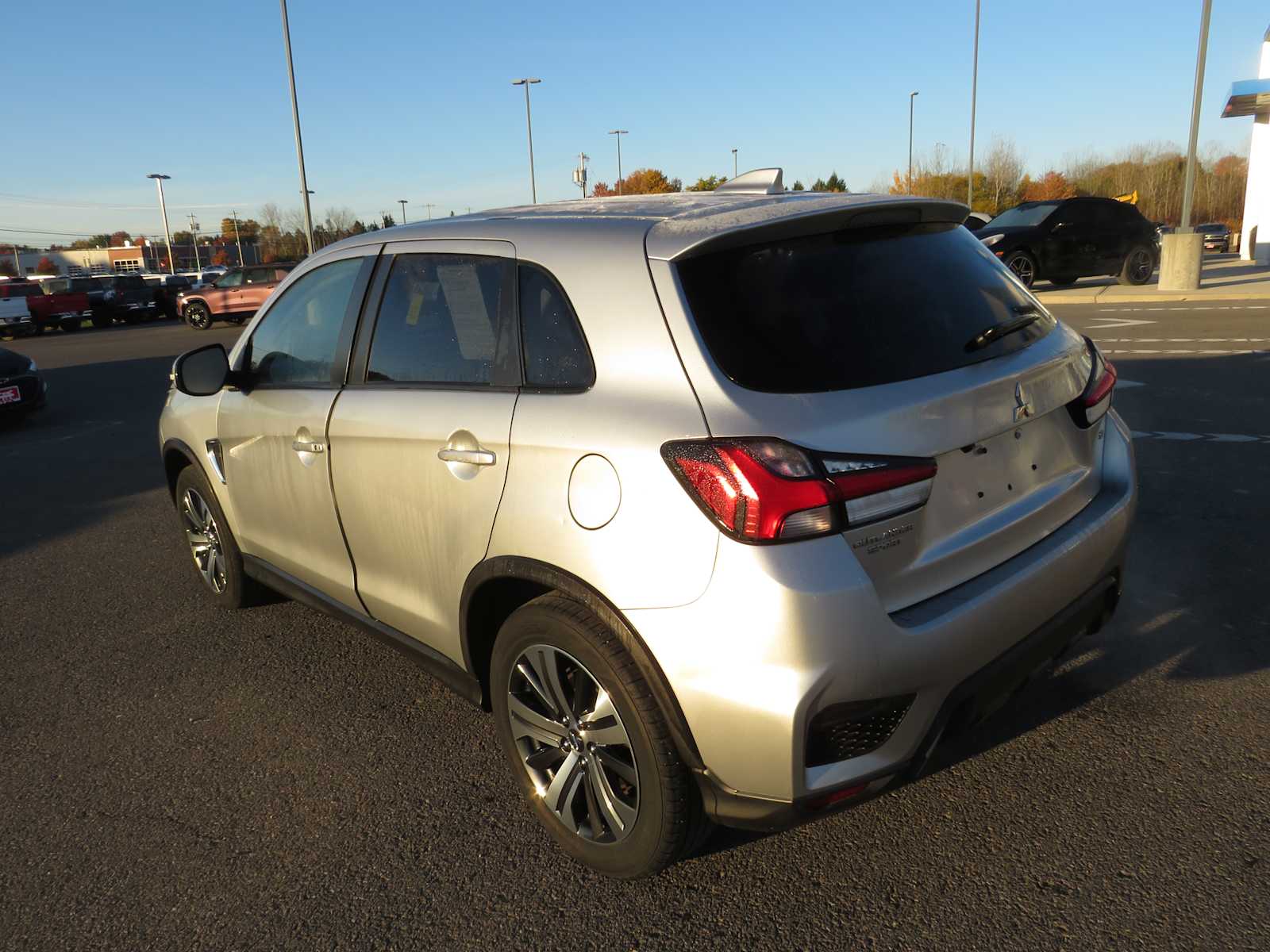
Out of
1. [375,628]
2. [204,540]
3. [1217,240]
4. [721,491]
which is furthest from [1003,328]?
[1217,240]

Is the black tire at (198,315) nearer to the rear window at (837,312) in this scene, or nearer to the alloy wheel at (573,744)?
the alloy wheel at (573,744)

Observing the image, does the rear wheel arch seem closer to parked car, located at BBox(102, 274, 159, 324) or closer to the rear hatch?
the rear hatch

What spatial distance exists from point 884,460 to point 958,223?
1.20 meters

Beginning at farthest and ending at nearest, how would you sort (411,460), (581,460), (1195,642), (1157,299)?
(1157,299) → (1195,642) → (411,460) → (581,460)

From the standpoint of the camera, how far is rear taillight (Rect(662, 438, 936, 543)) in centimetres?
208

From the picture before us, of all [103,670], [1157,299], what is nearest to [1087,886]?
[103,670]

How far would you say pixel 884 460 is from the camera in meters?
2.16

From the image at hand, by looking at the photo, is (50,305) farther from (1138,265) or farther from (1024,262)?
(1138,265)

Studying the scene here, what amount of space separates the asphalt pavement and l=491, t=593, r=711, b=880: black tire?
142 millimetres

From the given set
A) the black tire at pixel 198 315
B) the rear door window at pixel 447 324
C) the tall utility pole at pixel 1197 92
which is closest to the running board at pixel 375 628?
the rear door window at pixel 447 324

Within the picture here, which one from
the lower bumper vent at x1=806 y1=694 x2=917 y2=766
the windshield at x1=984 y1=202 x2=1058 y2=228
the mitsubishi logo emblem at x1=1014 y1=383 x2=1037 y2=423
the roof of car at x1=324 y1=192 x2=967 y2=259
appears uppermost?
the windshield at x1=984 y1=202 x2=1058 y2=228

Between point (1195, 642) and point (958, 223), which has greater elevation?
point (958, 223)

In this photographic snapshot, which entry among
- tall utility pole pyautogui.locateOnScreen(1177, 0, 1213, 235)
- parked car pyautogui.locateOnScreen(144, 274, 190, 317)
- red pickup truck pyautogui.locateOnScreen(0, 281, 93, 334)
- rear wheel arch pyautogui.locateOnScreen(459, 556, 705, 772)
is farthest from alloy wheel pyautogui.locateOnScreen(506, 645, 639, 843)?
parked car pyautogui.locateOnScreen(144, 274, 190, 317)

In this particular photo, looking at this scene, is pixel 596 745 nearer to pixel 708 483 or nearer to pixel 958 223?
pixel 708 483
